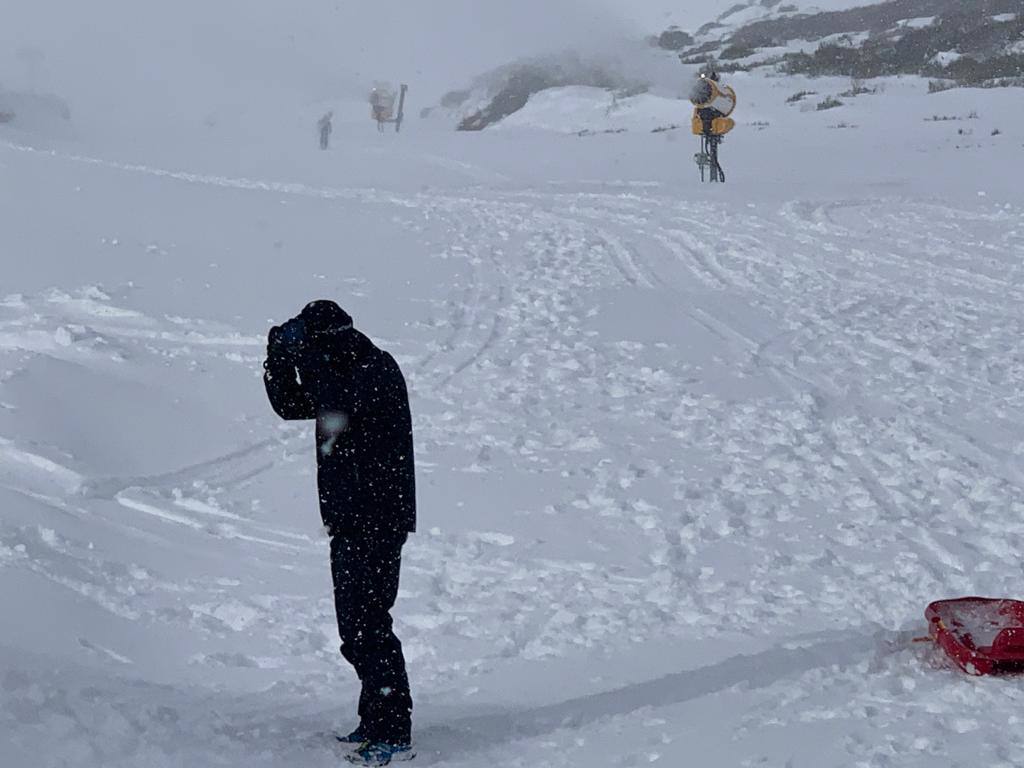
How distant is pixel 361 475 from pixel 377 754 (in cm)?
92

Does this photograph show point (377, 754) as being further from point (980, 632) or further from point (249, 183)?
point (249, 183)

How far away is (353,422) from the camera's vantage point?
12.8ft

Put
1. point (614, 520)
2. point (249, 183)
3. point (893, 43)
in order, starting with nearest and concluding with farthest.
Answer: point (614, 520), point (249, 183), point (893, 43)

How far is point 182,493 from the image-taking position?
6.62 meters

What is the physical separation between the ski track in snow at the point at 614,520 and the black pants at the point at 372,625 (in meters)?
0.22

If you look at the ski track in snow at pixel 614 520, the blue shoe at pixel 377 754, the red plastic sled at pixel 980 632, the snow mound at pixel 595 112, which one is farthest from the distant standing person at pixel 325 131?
the blue shoe at pixel 377 754

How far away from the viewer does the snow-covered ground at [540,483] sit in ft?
14.2

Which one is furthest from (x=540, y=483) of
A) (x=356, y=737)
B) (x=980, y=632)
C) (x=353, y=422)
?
(x=353, y=422)

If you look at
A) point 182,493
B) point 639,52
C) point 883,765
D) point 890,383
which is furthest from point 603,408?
point 639,52

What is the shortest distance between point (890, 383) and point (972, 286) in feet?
10.9

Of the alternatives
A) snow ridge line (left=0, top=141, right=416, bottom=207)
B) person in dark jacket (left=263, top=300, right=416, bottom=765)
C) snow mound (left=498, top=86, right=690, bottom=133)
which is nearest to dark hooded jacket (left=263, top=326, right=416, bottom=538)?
person in dark jacket (left=263, top=300, right=416, bottom=765)

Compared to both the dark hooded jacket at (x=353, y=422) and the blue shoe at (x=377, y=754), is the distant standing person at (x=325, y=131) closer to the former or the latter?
the dark hooded jacket at (x=353, y=422)

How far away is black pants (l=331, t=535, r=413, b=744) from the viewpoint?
399 cm

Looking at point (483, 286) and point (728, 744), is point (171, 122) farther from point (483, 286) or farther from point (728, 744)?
point (728, 744)
